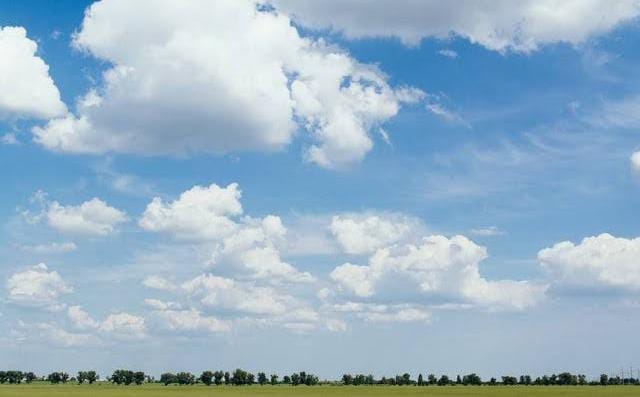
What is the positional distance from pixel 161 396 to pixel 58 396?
2055 centimetres

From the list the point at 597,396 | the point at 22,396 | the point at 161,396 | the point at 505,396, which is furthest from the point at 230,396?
the point at 597,396

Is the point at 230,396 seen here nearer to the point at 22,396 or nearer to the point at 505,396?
the point at 22,396

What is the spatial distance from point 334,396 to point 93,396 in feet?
159

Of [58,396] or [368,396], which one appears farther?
[368,396]

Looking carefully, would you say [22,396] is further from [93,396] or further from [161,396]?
[161,396]

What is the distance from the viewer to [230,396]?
167 m

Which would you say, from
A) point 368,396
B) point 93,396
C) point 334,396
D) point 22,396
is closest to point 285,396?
point 334,396

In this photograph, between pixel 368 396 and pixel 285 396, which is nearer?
pixel 285 396

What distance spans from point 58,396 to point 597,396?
361ft

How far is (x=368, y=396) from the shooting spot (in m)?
170

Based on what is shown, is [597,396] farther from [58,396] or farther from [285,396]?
[58,396]

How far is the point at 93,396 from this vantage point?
159 meters

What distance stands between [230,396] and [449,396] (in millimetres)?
45699

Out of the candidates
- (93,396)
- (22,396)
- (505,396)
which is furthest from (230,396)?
(505,396)
